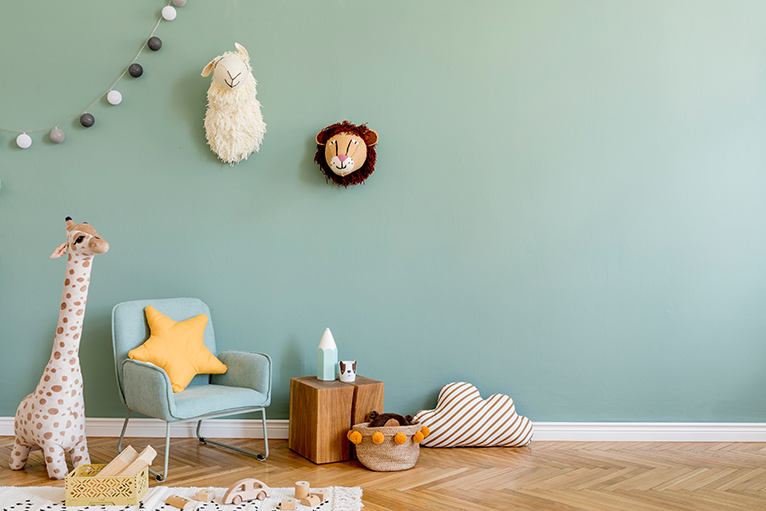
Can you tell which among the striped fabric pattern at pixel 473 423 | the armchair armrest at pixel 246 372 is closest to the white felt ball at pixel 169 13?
the armchair armrest at pixel 246 372

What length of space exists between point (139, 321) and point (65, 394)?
1.64 ft

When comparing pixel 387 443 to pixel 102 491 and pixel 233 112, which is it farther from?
pixel 233 112

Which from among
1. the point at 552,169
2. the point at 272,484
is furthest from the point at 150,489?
the point at 552,169

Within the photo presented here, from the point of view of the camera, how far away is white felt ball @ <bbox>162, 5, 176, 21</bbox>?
10.3 ft

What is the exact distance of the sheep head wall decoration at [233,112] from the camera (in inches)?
119

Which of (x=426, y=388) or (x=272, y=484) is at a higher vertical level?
(x=426, y=388)

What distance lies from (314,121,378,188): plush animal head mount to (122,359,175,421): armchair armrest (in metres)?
1.25

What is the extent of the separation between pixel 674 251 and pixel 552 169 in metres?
0.76

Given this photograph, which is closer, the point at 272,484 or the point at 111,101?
the point at 272,484

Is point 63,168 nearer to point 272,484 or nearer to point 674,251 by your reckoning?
point 272,484

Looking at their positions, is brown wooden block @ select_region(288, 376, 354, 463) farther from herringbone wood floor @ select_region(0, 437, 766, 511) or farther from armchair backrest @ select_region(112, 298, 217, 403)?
armchair backrest @ select_region(112, 298, 217, 403)

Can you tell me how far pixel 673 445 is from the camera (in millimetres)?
3137

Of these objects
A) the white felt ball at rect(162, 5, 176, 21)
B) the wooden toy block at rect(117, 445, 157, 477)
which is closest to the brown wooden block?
the wooden toy block at rect(117, 445, 157, 477)

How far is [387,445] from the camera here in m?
2.63
